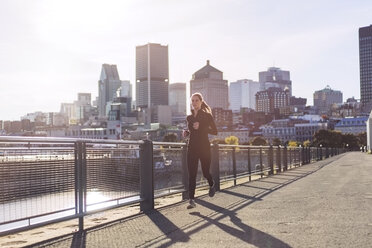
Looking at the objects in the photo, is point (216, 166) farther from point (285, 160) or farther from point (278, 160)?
point (285, 160)

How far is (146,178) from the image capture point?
779 centimetres

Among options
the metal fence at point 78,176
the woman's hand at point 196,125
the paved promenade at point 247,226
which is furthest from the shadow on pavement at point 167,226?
the woman's hand at point 196,125

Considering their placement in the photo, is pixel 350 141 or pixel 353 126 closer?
pixel 350 141

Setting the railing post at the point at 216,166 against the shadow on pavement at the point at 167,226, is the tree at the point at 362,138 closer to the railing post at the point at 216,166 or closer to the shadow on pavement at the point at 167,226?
the railing post at the point at 216,166

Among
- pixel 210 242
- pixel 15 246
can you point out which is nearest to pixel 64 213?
pixel 15 246

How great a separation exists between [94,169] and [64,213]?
83 cm

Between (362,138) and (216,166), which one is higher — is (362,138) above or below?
below

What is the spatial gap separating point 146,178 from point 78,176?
190cm

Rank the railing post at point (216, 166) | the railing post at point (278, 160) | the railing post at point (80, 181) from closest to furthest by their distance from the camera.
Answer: the railing post at point (80, 181), the railing post at point (216, 166), the railing post at point (278, 160)

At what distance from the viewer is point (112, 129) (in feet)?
582

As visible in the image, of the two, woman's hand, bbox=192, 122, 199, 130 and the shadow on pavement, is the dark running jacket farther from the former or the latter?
the shadow on pavement

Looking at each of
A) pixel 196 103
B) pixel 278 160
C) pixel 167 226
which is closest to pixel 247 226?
pixel 167 226

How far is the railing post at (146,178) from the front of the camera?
7719 mm

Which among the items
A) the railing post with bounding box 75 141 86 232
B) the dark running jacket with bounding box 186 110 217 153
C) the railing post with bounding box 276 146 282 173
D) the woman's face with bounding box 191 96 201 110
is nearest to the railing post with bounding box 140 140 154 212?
the dark running jacket with bounding box 186 110 217 153
